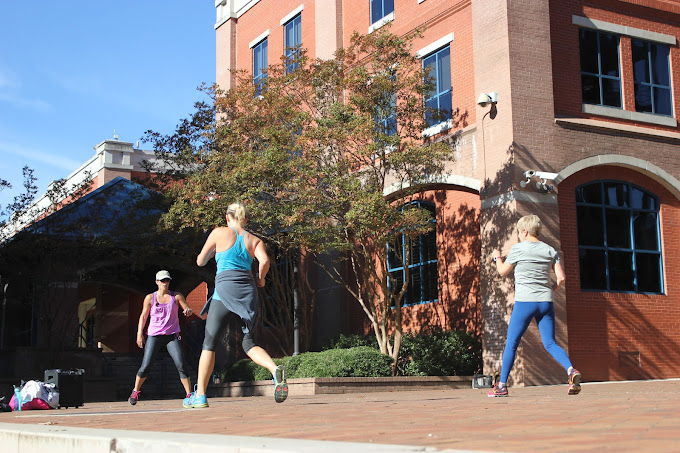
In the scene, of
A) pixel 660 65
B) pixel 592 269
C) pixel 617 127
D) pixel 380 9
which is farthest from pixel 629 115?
pixel 380 9

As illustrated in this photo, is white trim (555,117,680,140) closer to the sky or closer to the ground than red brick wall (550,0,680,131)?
closer to the ground

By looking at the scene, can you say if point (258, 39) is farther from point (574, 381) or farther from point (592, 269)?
point (574, 381)

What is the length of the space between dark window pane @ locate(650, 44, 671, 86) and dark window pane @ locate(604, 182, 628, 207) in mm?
2707

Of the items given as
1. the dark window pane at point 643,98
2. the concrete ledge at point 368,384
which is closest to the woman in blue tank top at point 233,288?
the concrete ledge at point 368,384

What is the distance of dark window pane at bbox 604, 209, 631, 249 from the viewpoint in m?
18.6

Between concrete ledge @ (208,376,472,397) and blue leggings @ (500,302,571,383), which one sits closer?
blue leggings @ (500,302,571,383)

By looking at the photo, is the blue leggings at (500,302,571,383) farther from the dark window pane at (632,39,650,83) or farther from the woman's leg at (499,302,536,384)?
the dark window pane at (632,39,650,83)

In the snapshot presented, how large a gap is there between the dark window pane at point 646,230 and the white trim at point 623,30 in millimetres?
3974

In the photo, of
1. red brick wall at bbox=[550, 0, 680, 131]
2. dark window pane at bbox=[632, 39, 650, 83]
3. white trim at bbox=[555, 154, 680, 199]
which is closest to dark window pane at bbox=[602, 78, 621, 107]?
red brick wall at bbox=[550, 0, 680, 131]

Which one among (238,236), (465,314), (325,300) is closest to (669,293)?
(465,314)

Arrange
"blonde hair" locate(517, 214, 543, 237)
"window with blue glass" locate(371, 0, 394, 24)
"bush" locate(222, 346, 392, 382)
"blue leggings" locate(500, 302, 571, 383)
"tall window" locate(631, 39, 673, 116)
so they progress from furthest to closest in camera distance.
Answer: "window with blue glass" locate(371, 0, 394, 24) < "tall window" locate(631, 39, 673, 116) < "bush" locate(222, 346, 392, 382) < "blonde hair" locate(517, 214, 543, 237) < "blue leggings" locate(500, 302, 571, 383)

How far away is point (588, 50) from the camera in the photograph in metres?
18.9

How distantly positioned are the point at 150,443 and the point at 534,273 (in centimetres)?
609

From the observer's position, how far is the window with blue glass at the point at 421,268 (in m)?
20.8
